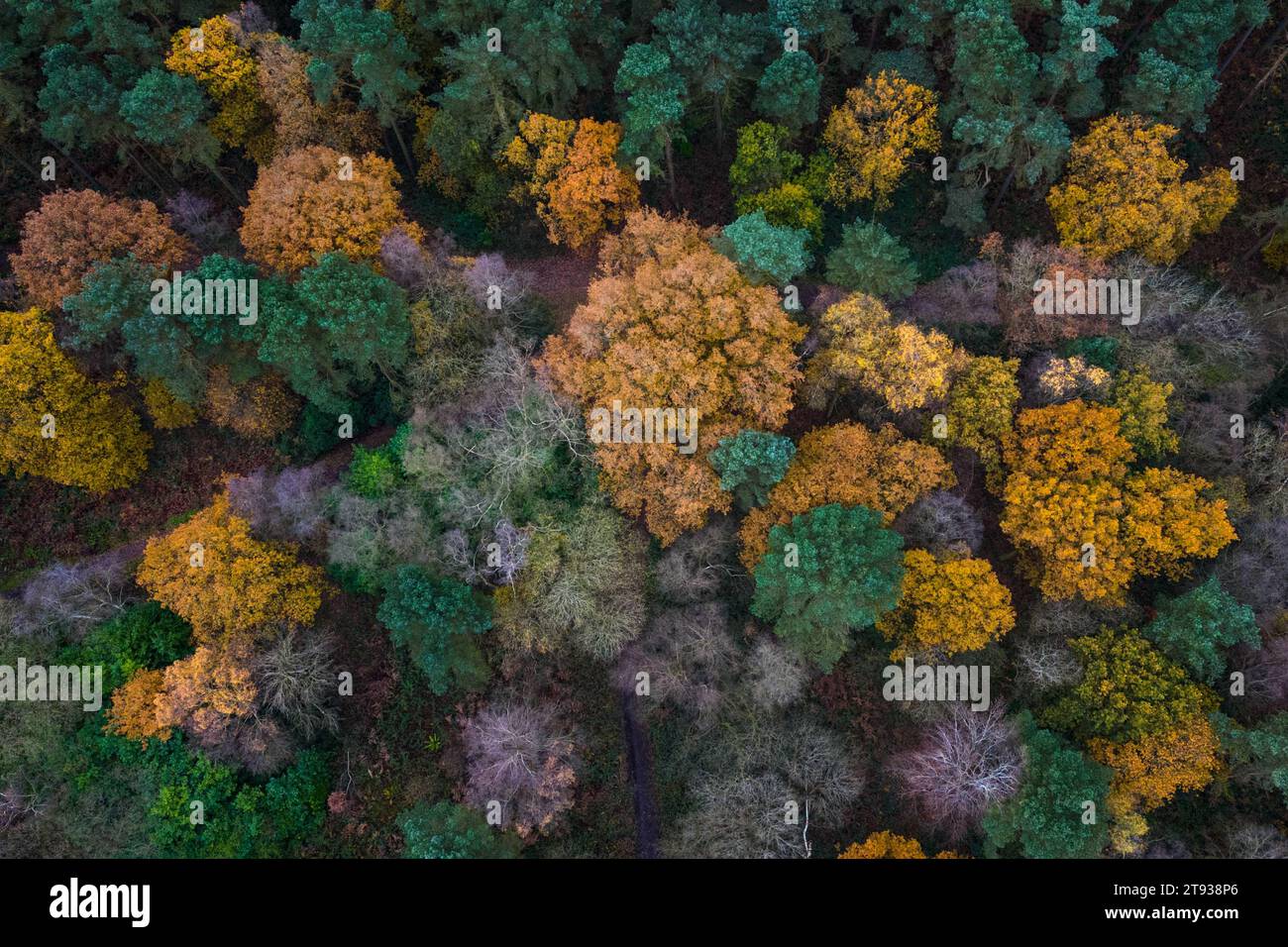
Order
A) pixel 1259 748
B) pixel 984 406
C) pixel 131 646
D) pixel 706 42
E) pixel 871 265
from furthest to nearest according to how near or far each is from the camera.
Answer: pixel 131 646, pixel 871 265, pixel 706 42, pixel 984 406, pixel 1259 748

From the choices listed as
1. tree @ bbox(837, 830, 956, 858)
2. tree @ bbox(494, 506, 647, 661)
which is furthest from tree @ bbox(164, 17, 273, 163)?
tree @ bbox(837, 830, 956, 858)

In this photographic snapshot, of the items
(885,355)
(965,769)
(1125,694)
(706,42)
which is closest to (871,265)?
(885,355)

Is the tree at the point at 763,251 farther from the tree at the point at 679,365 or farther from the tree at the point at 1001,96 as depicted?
the tree at the point at 1001,96

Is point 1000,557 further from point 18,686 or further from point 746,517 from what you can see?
point 18,686

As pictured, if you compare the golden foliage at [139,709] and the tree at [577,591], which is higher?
the tree at [577,591]

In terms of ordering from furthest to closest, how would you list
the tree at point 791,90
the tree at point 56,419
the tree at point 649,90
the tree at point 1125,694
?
the tree at point 791,90
the tree at point 56,419
the tree at point 649,90
the tree at point 1125,694

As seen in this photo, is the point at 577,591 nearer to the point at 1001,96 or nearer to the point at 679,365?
the point at 679,365

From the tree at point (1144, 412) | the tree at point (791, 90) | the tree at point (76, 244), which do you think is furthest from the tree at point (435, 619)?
the tree at point (1144, 412)
